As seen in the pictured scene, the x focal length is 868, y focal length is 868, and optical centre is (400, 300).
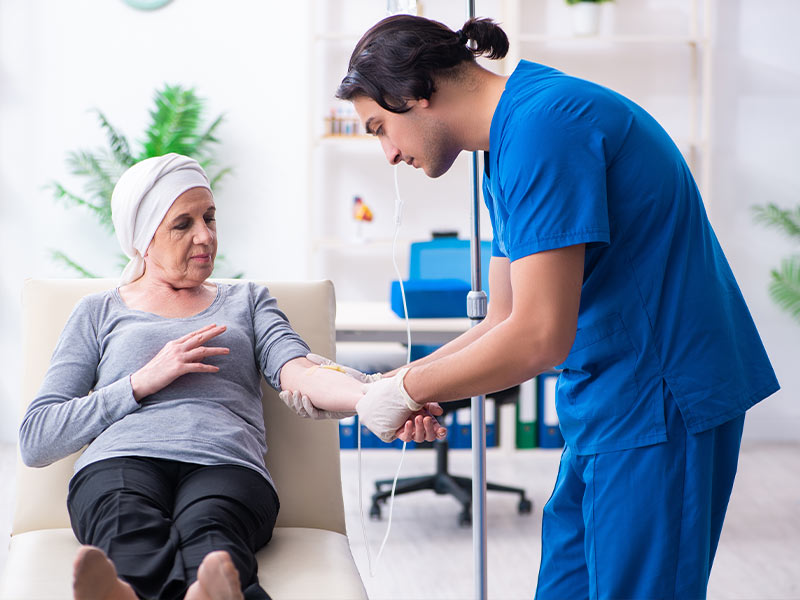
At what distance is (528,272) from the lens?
1.11 meters

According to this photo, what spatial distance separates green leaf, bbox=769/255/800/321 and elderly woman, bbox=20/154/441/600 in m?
2.69

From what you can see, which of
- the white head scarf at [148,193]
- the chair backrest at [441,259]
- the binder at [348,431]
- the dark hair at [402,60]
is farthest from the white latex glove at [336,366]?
the binder at [348,431]

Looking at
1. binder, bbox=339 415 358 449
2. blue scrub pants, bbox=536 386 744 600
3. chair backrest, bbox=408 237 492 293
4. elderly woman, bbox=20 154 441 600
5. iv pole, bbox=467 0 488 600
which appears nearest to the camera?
blue scrub pants, bbox=536 386 744 600

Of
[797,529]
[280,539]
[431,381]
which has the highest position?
[431,381]

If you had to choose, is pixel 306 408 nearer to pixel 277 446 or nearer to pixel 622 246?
pixel 277 446

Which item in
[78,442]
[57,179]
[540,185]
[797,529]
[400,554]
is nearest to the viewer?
[540,185]

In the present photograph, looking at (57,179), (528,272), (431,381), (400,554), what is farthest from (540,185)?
(57,179)

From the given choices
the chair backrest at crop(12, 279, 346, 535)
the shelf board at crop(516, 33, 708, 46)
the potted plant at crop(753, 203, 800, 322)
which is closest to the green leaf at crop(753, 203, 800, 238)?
the potted plant at crop(753, 203, 800, 322)

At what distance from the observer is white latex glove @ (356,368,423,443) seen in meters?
1.25

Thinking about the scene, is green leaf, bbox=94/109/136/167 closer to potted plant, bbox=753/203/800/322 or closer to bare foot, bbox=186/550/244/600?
potted plant, bbox=753/203/800/322

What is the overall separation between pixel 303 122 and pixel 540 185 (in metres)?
2.97

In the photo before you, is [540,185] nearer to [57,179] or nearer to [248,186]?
[248,186]

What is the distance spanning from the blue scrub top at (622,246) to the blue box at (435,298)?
135cm

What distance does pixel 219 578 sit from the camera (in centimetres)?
107
